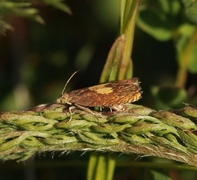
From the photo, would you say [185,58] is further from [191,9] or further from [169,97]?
[191,9]

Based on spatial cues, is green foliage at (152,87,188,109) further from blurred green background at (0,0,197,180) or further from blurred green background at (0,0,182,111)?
blurred green background at (0,0,182,111)

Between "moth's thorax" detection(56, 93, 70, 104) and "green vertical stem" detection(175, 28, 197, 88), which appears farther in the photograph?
"green vertical stem" detection(175, 28, 197, 88)

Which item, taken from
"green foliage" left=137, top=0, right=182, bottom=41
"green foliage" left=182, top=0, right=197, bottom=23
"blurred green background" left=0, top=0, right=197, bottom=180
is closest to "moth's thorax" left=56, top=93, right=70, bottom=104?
"green foliage" left=182, top=0, right=197, bottom=23

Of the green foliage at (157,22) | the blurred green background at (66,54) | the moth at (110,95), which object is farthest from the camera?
the blurred green background at (66,54)

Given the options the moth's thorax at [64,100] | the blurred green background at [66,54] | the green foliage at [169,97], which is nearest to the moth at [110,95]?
the moth's thorax at [64,100]

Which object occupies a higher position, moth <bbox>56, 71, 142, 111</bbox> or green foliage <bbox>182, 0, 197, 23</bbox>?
green foliage <bbox>182, 0, 197, 23</bbox>

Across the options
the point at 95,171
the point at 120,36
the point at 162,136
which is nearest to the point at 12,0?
the point at 120,36

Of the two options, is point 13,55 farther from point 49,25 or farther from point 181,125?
point 181,125

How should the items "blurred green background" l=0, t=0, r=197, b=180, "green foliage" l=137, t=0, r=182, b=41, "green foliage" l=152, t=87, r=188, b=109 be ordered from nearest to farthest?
"green foliage" l=152, t=87, r=188, b=109, "green foliage" l=137, t=0, r=182, b=41, "blurred green background" l=0, t=0, r=197, b=180

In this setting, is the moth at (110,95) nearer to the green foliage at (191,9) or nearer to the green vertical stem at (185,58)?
the green foliage at (191,9)
